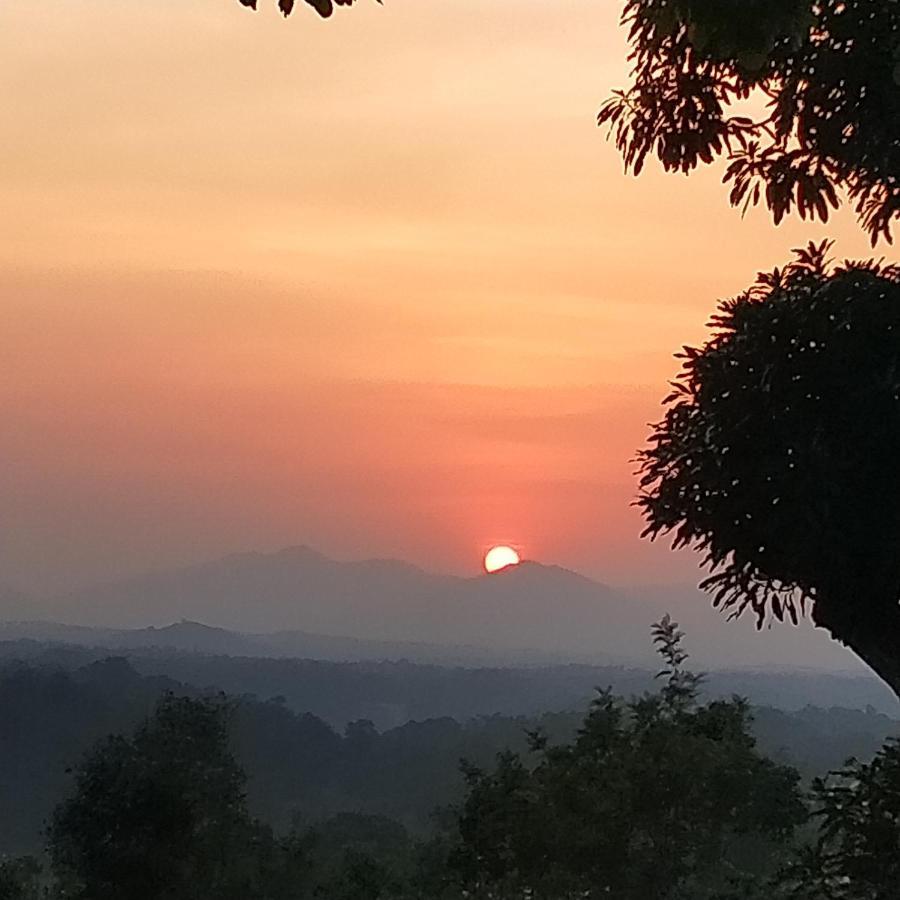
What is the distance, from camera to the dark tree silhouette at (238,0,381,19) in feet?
13.4

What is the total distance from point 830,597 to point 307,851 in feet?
74.2

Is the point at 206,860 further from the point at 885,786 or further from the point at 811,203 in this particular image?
the point at 811,203

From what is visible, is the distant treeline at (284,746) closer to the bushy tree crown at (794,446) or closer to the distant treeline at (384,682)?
the distant treeline at (384,682)

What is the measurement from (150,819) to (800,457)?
15.9m

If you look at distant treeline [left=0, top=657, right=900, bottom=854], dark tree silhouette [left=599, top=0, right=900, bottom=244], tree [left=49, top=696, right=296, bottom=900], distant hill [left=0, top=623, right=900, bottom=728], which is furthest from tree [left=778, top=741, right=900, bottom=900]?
distant hill [left=0, top=623, right=900, bottom=728]

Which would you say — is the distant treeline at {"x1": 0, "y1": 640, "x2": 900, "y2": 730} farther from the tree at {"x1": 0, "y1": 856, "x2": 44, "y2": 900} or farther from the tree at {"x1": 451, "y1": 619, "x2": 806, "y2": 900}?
the tree at {"x1": 451, "y1": 619, "x2": 806, "y2": 900}

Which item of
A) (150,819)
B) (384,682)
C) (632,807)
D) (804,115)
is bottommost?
→ (150,819)

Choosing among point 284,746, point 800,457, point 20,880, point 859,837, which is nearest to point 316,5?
point 800,457

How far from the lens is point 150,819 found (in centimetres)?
2180

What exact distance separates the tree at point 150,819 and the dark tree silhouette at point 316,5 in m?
19.2

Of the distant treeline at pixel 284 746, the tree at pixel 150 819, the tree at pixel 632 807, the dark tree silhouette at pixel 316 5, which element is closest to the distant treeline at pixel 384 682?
the distant treeline at pixel 284 746

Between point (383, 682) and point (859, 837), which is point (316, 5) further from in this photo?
point (383, 682)

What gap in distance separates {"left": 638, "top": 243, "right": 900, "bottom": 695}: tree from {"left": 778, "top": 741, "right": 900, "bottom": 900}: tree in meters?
0.97

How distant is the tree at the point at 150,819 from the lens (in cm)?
2136
